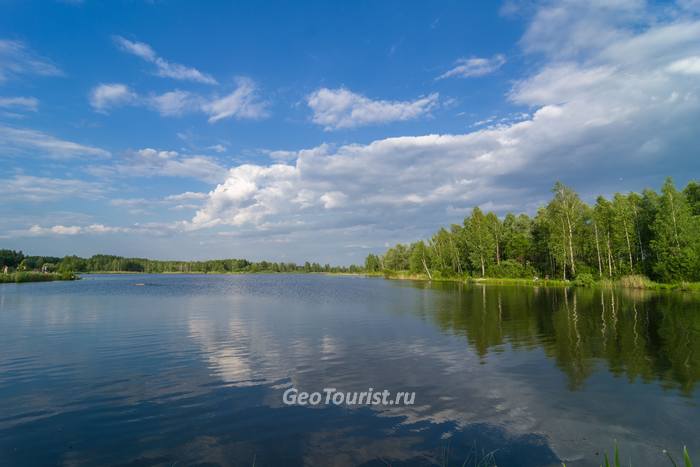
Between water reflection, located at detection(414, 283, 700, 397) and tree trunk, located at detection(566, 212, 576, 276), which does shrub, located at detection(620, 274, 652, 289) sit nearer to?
tree trunk, located at detection(566, 212, 576, 276)

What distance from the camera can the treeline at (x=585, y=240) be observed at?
61.0m

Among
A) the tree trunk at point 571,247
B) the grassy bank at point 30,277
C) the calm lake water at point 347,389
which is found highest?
the tree trunk at point 571,247

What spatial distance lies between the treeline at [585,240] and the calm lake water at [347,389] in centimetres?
4012

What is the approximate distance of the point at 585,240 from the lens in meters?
81.8

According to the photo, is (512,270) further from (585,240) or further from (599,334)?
(599,334)

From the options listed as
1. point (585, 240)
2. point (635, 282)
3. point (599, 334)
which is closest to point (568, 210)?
point (585, 240)

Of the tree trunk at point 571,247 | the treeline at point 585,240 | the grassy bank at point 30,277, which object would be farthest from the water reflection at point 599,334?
the grassy bank at point 30,277

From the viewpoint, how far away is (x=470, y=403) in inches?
535

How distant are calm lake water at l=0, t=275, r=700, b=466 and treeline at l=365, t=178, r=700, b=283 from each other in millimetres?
40120

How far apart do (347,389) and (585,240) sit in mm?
84056

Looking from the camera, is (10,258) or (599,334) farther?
(10,258)

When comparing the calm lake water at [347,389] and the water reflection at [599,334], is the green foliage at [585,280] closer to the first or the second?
the water reflection at [599,334]

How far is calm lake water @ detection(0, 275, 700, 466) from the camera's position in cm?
1024

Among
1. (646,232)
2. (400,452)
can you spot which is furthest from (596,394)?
(646,232)
